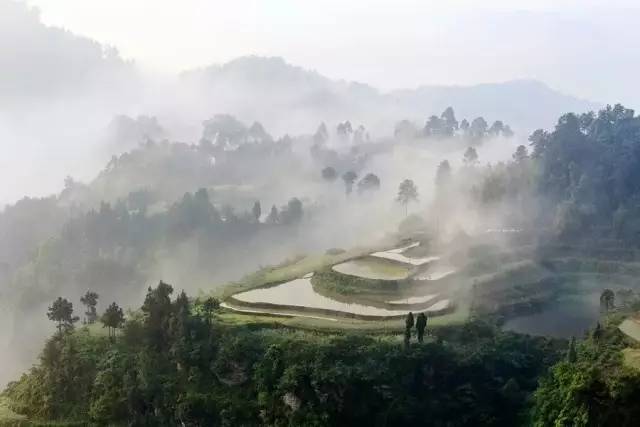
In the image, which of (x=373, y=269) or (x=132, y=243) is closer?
(x=373, y=269)

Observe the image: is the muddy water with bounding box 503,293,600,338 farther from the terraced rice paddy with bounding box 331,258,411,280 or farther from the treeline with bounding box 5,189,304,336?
the treeline with bounding box 5,189,304,336

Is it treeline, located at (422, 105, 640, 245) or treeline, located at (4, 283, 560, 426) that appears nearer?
treeline, located at (4, 283, 560, 426)

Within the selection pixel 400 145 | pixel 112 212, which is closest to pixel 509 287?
pixel 112 212

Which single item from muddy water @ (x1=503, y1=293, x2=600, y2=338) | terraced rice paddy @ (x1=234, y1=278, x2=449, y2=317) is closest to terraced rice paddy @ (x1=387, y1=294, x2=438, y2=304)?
terraced rice paddy @ (x1=234, y1=278, x2=449, y2=317)

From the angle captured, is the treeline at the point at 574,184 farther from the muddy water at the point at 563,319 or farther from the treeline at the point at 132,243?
the treeline at the point at 132,243

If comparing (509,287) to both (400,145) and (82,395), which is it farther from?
(400,145)

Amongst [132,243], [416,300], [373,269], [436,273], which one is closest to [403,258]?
[436,273]

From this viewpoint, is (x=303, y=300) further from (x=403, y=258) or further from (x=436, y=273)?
(x=403, y=258)

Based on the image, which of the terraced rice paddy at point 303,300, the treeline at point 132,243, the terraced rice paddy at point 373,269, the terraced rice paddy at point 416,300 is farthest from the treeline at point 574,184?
the treeline at point 132,243
